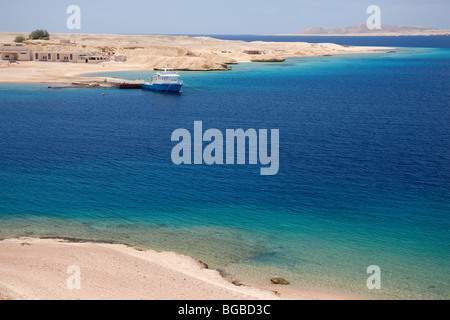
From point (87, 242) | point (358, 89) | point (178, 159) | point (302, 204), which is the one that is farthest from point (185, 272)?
point (358, 89)

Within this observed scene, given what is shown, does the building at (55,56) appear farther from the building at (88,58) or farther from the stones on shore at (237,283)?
the stones on shore at (237,283)

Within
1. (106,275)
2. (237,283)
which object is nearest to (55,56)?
(106,275)

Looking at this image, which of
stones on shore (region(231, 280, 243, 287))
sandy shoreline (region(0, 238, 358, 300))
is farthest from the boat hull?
stones on shore (region(231, 280, 243, 287))

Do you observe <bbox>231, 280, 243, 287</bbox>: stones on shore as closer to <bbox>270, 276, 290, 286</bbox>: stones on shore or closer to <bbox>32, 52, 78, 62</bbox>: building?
<bbox>270, 276, 290, 286</bbox>: stones on shore

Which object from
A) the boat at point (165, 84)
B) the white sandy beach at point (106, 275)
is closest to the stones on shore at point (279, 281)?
the white sandy beach at point (106, 275)

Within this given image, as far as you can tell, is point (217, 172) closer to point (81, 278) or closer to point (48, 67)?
point (81, 278)
